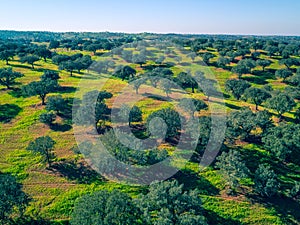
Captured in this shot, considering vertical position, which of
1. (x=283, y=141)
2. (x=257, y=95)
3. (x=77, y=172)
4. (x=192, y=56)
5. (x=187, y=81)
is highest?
(x=192, y=56)

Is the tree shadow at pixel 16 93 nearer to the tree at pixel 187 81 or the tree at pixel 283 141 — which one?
the tree at pixel 187 81

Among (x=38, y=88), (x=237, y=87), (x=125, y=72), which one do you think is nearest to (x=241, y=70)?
(x=237, y=87)

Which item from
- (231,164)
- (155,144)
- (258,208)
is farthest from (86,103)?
(258,208)

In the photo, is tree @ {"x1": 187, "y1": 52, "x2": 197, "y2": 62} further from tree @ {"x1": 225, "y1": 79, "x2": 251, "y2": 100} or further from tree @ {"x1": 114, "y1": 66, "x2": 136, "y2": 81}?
tree @ {"x1": 225, "y1": 79, "x2": 251, "y2": 100}

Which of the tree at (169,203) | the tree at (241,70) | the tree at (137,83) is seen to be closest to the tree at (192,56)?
the tree at (241,70)

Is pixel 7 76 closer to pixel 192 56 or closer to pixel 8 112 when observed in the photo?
pixel 8 112

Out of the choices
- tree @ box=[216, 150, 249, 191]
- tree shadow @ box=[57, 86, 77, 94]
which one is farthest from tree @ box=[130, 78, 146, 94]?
tree @ box=[216, 150, 249, 191]
